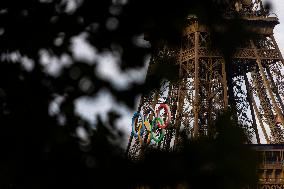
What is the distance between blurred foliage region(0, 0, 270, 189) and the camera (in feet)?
10.6

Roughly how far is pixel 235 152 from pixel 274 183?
2325 centimetres

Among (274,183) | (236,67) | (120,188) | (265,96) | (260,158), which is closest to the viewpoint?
(260,158)

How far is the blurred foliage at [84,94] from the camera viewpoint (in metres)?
3.23

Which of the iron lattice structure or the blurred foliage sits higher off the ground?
the iron lattice structure

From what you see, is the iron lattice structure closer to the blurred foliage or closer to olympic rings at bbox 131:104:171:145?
olympic rings at bbox 131:104:171:145

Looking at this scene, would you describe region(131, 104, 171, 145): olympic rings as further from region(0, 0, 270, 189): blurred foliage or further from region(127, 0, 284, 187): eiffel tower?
region(0, 0, 270, 189): blurred foliage

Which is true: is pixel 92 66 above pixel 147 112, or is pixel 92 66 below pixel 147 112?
below

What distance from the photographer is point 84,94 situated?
3725 mm

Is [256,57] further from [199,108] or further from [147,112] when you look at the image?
[147,112]

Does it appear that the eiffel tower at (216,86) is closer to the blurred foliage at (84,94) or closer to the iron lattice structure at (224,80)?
the iron lattice structure at (224,80)

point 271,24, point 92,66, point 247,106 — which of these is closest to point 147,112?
point 247,106

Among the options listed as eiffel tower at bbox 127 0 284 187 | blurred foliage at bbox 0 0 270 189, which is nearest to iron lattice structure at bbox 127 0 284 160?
eiffel tower at bbox 127 0 284 187

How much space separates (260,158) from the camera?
3002 mm

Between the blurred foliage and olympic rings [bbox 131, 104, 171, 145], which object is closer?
the blurred foliage
